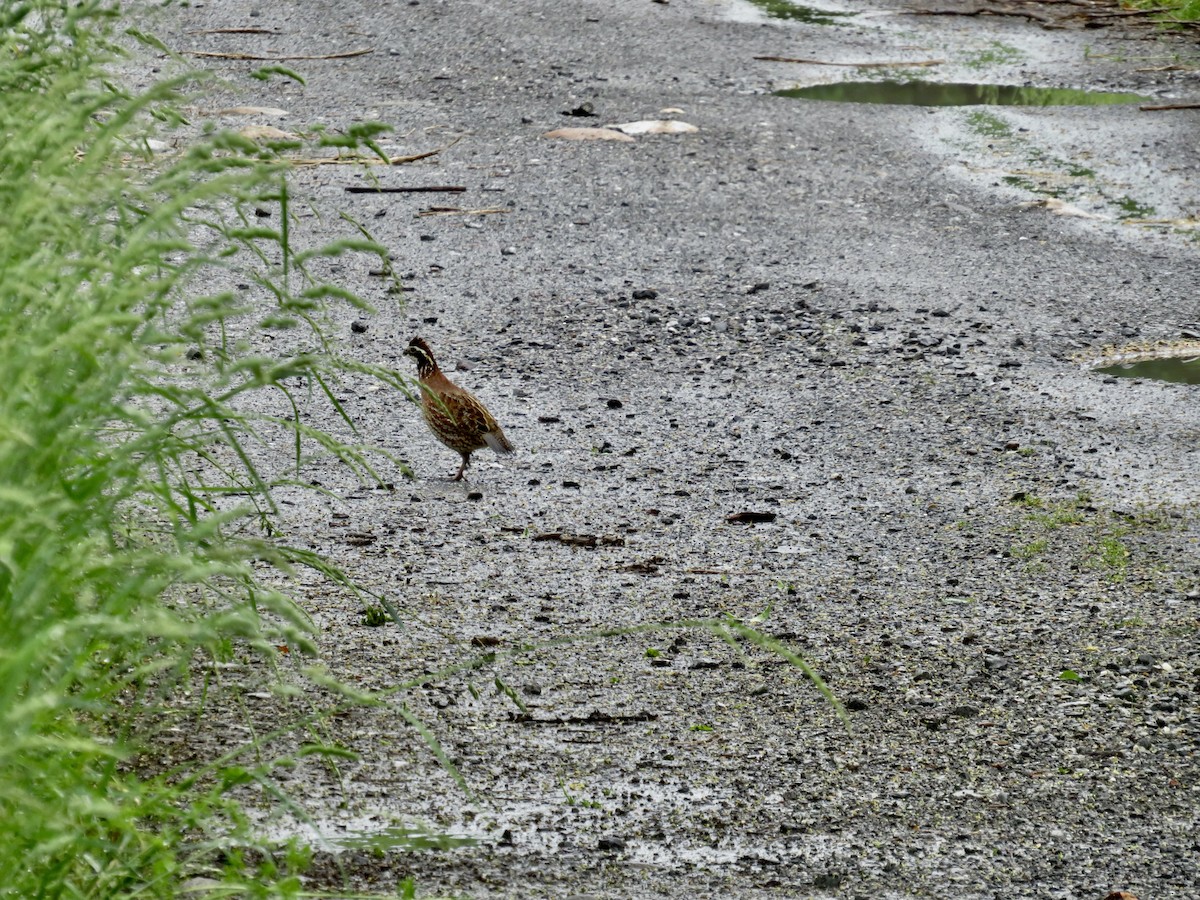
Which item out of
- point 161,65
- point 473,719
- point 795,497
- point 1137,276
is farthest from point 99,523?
point 161,65

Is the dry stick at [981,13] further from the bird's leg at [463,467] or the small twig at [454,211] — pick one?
the bird's leg at [463,467]

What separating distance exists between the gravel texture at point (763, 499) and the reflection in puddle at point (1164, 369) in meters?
0.09

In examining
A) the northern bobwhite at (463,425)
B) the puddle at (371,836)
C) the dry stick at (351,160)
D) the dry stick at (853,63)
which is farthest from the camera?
the dry stick at (853,63)

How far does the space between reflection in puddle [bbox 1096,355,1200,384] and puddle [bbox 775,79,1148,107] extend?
12.3 feet

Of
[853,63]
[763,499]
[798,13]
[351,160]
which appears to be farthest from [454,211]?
[798,13]

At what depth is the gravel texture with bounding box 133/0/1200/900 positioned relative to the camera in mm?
3273

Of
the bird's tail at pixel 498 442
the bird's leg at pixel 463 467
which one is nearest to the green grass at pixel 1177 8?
the bird's tail at pixel 498 442

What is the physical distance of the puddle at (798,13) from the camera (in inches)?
454

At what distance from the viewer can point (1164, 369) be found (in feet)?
19.9

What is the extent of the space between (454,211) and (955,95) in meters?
3.80

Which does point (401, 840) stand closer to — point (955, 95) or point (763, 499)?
point (763, 499)

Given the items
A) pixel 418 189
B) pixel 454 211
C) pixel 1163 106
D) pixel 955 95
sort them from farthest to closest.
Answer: pixel 955 95 < pixel 1163 106 < pixel 418 189 < pixel 454 211

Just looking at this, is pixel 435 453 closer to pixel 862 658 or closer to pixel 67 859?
pixel 862 658

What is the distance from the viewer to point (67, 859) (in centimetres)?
211
